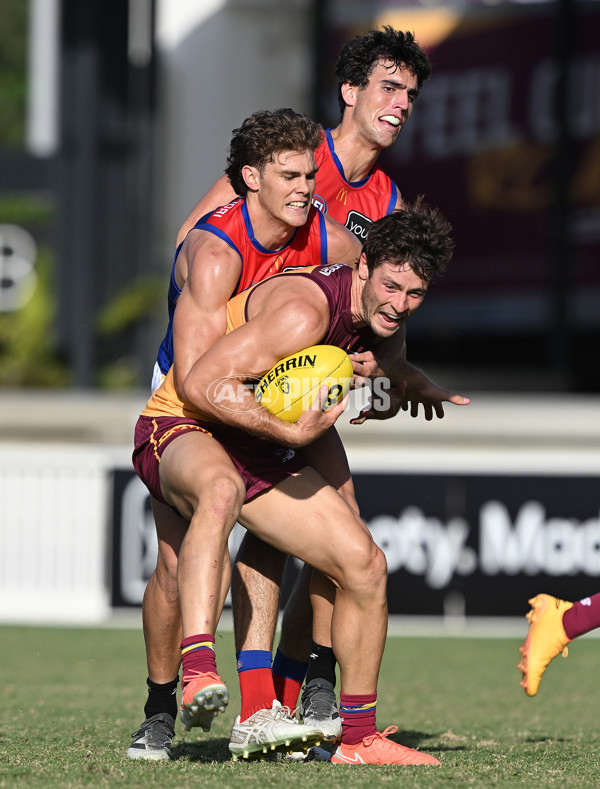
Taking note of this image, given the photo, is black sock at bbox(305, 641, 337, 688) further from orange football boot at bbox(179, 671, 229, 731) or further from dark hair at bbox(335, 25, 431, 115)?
dark hair at bbox(335, 25, 431, 115)

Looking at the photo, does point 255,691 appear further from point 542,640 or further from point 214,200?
point 214,200

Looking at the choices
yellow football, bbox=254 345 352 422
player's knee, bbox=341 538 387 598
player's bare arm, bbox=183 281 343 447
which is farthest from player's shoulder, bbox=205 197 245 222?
player's knee, bbox=341 538 387 598

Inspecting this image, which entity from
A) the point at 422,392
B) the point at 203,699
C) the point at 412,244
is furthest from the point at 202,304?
the point at 203,699

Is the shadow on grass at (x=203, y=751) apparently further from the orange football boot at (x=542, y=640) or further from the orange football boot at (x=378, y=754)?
the orange football boot at (x=542, y=640)

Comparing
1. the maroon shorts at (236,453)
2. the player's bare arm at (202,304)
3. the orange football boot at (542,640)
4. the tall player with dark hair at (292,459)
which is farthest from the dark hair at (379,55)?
the orange football boot at (542,640)

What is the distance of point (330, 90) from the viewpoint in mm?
15516

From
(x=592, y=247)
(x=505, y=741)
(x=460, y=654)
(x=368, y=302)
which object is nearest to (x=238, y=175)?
(x=368, y=302)

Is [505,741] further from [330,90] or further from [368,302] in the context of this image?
[330,90]

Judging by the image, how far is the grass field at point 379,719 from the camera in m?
4.42

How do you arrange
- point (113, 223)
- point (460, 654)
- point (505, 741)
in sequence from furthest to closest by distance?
point (113, 223)
point (460, 654)
point (505, 741)

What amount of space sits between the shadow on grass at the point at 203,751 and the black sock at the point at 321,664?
460mm

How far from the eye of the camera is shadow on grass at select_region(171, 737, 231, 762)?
4979mm

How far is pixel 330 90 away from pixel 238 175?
1072 centimetres

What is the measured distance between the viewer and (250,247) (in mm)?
5027
